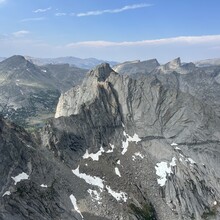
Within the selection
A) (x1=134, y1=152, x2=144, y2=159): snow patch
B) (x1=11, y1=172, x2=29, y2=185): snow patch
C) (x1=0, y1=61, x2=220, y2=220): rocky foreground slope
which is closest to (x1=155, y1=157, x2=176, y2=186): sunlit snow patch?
(x1=0, y1=61, x2=220, y2=220): rocky foreground slope

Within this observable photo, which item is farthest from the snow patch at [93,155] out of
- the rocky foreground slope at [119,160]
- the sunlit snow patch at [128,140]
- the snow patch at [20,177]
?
the snow patch at [20,177]

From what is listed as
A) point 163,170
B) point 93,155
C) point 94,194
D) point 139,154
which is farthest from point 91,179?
point 163,170

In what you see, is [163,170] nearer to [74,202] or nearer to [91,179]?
[91,179]

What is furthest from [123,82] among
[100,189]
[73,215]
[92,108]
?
[73,215]

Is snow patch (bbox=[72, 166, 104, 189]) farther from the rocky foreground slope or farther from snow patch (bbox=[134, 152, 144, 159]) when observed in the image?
snow patch (bbox=[134, 152, 144, 159])

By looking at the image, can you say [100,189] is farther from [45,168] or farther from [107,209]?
[45,168]
